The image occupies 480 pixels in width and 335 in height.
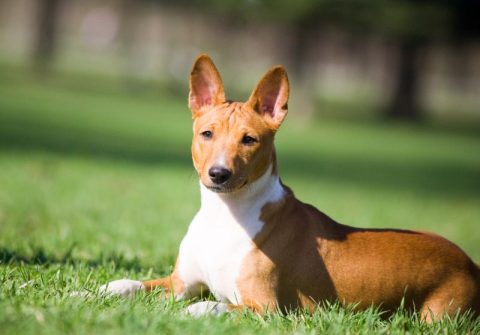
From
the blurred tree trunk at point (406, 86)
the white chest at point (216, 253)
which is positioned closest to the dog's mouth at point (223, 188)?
the white chest at point (216, 253)

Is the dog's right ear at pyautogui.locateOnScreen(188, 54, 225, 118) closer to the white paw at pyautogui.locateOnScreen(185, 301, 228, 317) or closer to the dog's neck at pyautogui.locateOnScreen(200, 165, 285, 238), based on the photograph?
the dog's neck at pyautogui.locateOnScreen(200, 165, 285, 238)

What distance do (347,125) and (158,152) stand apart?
1756cm

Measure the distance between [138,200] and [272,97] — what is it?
460 centimetres

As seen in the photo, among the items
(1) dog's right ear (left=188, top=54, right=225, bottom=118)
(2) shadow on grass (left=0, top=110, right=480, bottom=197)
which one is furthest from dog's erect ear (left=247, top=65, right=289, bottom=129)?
(2) shadow on grass (left=0, top=110, right=480, bottom=197)

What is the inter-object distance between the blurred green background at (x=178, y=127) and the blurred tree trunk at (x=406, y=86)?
0.08 metres

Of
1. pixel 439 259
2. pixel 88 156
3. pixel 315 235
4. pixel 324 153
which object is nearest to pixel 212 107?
pixel 315 235

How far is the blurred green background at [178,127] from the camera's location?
8.16 m

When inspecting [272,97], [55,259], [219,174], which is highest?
[272,97]

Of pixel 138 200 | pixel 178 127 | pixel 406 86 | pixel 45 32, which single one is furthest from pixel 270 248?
pixel 45 32

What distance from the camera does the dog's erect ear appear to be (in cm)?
509

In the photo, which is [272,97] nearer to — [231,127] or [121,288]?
[231,127]

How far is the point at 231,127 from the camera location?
481 cm

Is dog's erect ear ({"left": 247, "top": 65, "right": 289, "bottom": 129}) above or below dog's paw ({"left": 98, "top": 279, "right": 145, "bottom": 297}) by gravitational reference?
above

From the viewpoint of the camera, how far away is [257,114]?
16.7 ft
